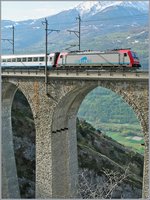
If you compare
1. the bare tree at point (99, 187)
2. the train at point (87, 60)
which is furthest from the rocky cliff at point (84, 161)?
the train at point (87, 60)

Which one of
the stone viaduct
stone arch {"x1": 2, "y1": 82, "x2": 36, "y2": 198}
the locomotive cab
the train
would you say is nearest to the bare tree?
the stone viaduct

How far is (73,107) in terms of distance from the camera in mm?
30078

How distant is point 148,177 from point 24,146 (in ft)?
78.9

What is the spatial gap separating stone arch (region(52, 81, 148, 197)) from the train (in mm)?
2326

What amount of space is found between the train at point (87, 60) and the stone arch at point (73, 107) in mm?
2326

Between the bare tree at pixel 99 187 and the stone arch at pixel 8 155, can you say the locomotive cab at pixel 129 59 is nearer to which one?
the bare tree at pixel 99 187

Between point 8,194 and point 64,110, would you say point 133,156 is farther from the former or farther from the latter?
point 64,110

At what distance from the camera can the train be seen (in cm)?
2705

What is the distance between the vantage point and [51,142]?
28.9 m

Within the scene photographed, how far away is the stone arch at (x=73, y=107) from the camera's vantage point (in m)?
23.4

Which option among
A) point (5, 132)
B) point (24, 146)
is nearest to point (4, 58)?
point (5, 132)

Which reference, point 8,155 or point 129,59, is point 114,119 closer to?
point 8,155

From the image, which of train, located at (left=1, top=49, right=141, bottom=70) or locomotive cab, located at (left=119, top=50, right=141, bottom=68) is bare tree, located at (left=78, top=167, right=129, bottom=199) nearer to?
locomotive cab, located at (left=119, top=50, right=141, bottom=68)

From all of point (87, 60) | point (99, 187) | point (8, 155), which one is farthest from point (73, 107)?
point (99, 187)
